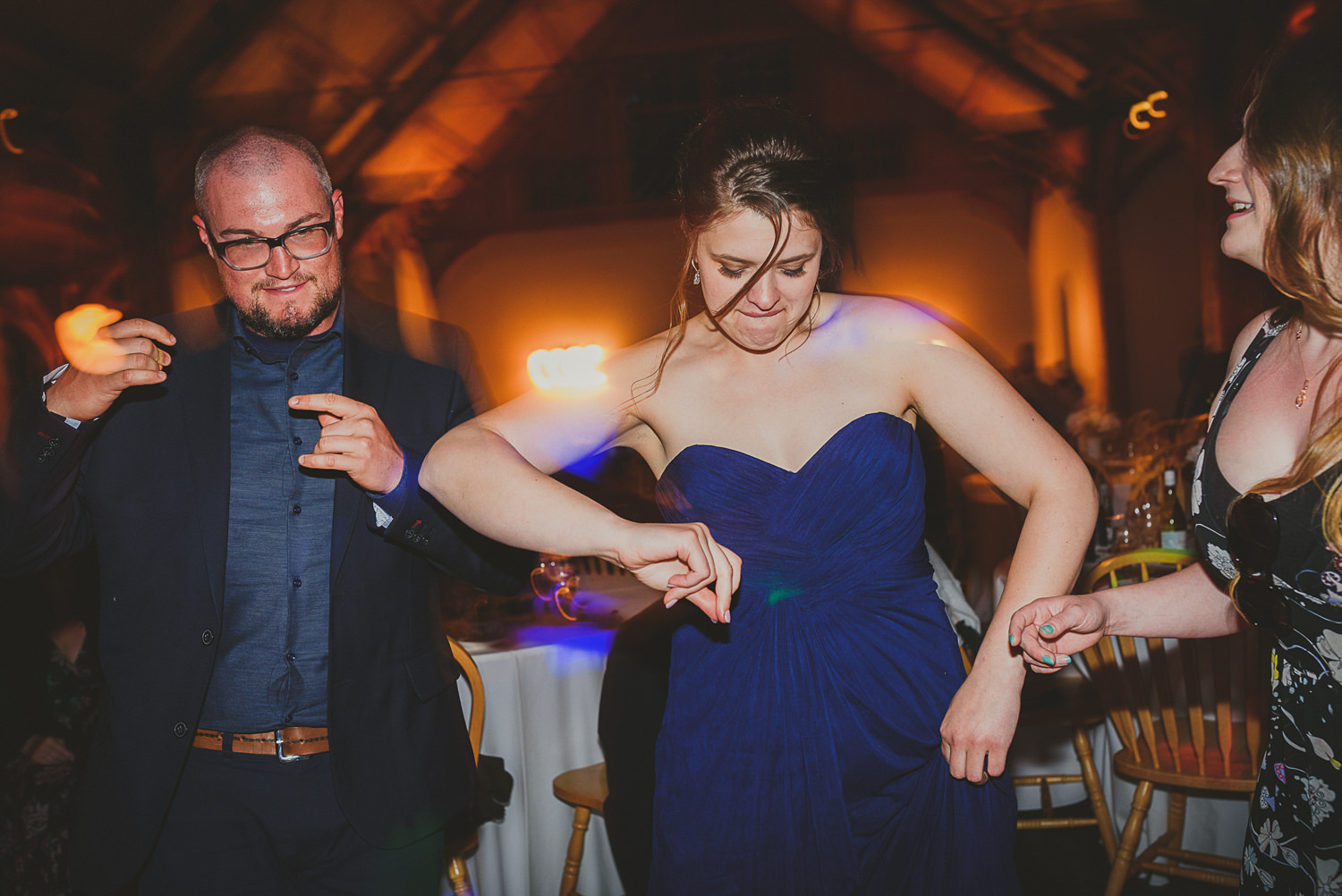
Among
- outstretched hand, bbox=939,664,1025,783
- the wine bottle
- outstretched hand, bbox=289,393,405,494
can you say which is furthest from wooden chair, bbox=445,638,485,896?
the wine bottle

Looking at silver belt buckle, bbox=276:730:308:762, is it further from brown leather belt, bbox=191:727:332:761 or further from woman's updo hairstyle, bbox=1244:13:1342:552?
woman's updo hairstyle, bbox=1244:13:1342:552

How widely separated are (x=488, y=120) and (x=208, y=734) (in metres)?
11.9

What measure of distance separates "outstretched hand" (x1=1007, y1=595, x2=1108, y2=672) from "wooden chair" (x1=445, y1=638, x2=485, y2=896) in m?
1.57

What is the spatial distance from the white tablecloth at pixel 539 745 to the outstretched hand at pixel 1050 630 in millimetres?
1673

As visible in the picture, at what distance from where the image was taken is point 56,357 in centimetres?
750

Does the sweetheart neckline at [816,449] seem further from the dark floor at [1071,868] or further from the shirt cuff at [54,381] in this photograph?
the dark floor at [1071,868]

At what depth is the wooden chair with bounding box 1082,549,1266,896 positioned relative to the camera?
259 cm

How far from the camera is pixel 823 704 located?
149 centimetres

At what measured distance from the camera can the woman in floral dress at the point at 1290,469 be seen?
1169 mm

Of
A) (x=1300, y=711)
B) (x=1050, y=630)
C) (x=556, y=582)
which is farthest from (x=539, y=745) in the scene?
(x=1300, y=711)

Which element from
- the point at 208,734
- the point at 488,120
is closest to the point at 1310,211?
the point at 208,734

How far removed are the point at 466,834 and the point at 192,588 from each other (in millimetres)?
1196

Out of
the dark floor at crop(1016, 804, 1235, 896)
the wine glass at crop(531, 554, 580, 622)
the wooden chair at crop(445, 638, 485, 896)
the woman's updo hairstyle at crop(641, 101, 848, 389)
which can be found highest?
the woman's updo hairstyle at crop(641, 101, 848, 389)

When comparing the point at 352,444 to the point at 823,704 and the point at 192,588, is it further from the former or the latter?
the point at 823,704
